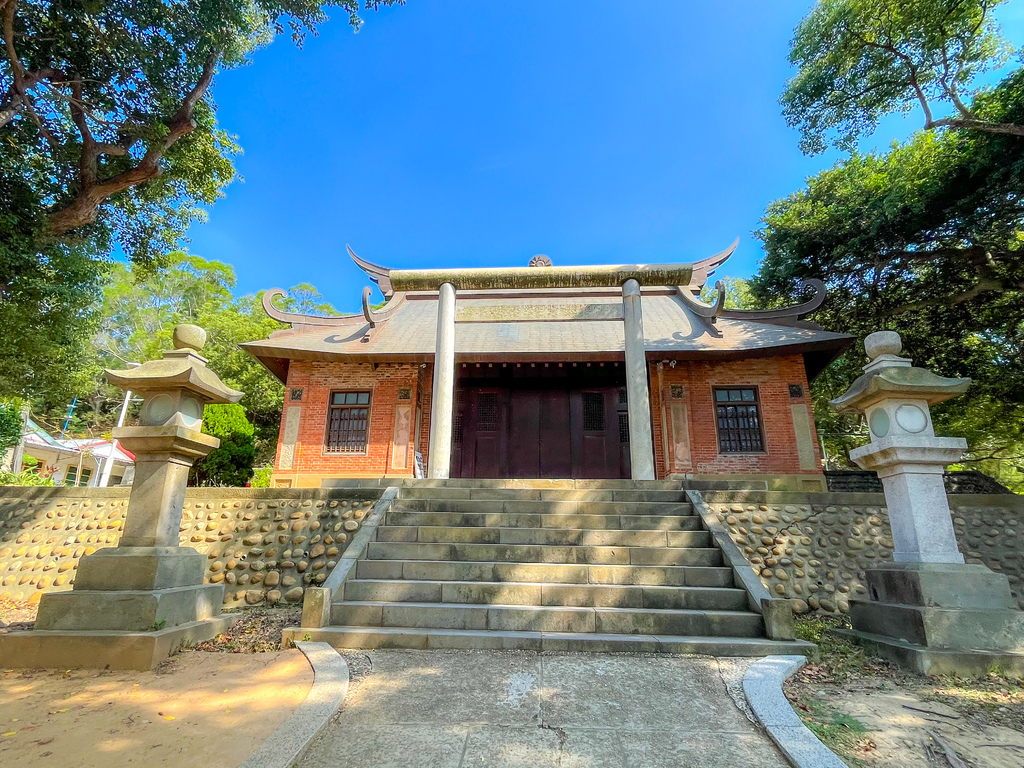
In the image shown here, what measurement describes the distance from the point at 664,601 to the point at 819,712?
5.10 ft

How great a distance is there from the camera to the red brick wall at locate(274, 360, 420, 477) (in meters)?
10.5

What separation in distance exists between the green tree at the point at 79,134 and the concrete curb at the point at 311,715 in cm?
725

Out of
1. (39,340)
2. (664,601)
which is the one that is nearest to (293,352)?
(39,340)

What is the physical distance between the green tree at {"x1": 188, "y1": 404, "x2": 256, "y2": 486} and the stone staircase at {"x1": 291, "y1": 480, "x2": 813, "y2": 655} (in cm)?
651

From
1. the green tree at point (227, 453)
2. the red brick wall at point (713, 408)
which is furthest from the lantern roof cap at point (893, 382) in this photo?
the green tree at point (227, 453)

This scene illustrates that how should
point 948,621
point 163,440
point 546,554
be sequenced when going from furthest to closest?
point 546,554, point 163,440, point 948,621

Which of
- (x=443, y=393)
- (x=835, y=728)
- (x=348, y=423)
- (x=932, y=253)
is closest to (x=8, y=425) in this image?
(x=348, y=423)

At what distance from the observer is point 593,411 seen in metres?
11.1

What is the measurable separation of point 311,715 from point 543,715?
4.14 feet

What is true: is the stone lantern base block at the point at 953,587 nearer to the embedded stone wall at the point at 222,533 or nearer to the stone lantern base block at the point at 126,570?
the embedded stone wall at the point at 222,533

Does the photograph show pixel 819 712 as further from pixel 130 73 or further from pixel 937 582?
pixel 130 73

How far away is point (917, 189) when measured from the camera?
955cm

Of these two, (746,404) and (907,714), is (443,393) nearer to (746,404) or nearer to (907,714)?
(907,714)

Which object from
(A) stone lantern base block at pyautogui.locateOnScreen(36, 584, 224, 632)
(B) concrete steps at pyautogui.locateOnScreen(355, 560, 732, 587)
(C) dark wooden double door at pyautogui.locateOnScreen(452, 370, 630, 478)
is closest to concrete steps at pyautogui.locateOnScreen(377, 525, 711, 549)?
(B) concrete steps at pyautogui.locateOnScreen(355, 560, 732, 587)
